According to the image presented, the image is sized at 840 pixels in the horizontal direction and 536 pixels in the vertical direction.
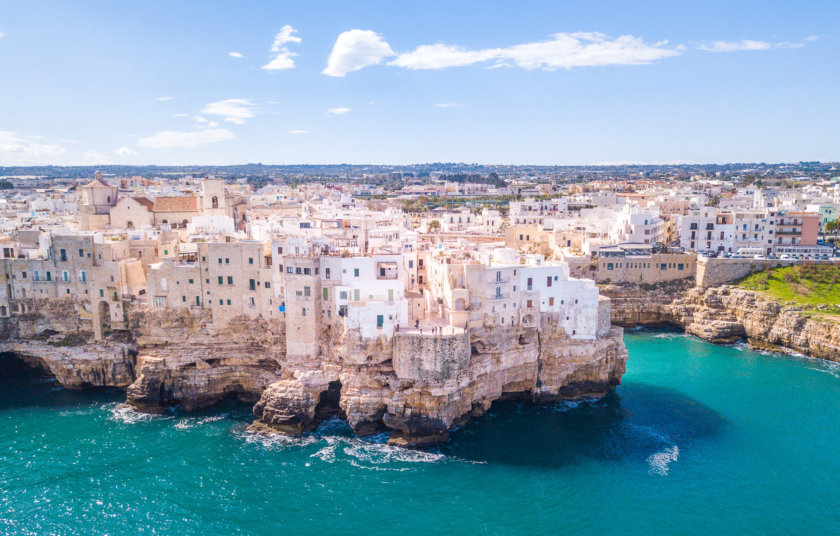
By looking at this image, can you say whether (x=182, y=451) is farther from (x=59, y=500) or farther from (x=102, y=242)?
Answer: (x=102, y=242)

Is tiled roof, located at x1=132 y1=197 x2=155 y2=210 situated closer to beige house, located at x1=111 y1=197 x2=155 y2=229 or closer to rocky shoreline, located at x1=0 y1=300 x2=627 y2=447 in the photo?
beige house, located at x1=111 y1=197 x2=155 y2=229

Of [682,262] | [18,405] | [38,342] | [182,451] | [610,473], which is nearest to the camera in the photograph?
[610,473]

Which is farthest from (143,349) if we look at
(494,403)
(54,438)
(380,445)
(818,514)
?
(818,514)

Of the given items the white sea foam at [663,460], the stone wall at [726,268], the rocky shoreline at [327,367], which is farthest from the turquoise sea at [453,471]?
the stone wall at [726,268]

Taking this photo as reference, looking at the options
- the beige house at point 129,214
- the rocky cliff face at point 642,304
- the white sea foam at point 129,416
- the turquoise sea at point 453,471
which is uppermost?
the beige house at point 129,214

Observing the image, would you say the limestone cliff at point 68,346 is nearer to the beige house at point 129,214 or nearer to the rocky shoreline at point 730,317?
the beige house at point 129,214

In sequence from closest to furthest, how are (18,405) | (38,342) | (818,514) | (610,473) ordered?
(818,514), (610,473), (18,405), (38,342)
